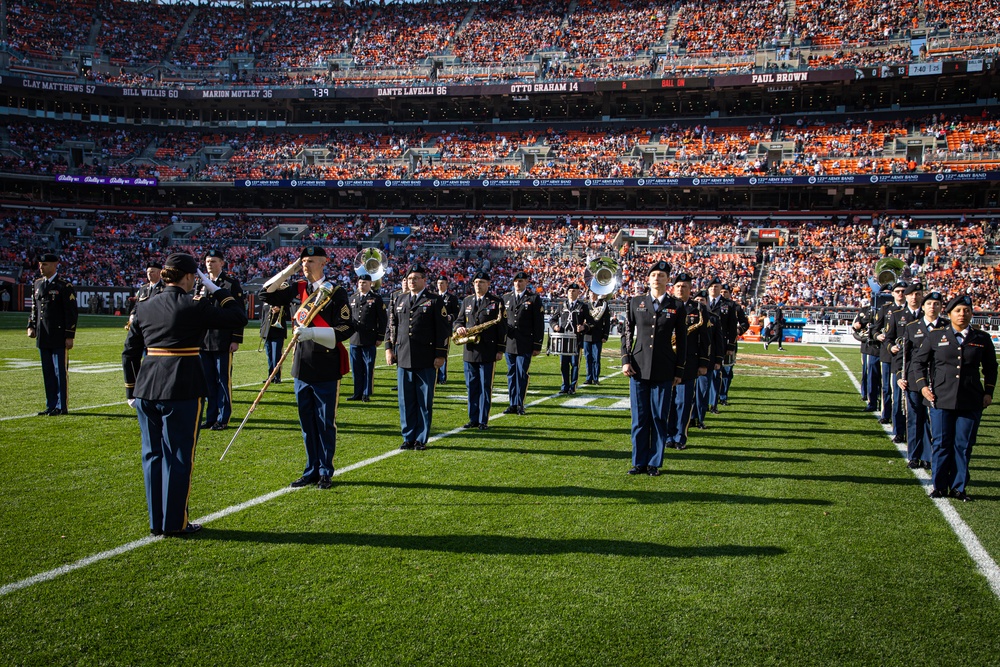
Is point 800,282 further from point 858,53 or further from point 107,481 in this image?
point 107,481

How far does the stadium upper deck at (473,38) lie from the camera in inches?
1801

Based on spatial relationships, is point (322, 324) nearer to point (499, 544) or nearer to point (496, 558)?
point (499, 544)

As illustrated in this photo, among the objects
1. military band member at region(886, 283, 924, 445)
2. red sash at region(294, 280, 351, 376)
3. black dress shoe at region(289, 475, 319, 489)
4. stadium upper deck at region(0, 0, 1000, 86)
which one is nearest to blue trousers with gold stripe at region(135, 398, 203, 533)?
black dress shoe at region(289, 475, 319, 489)

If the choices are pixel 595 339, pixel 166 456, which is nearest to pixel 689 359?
pixel 166 456

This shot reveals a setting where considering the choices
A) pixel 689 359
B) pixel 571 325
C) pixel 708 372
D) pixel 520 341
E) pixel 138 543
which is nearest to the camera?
pixel 138 543

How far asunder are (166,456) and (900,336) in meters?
9.18

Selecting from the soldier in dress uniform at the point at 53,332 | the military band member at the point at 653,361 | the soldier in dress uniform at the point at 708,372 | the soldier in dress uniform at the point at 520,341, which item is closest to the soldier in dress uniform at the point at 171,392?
the military band member at the point at 653,361

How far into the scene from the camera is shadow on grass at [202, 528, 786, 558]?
5230 mm

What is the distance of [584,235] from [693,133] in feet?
36.0

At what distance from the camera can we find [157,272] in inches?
421

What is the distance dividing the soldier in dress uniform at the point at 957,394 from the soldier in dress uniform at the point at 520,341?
19.2ft

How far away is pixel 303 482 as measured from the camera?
690cm

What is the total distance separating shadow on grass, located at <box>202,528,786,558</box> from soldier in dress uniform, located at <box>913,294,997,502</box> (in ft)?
9.41

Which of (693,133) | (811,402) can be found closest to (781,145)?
(693,133)
